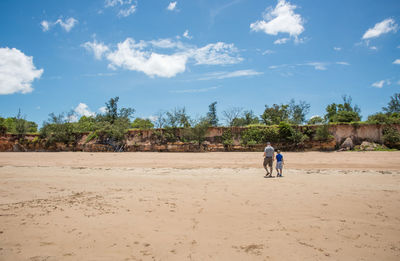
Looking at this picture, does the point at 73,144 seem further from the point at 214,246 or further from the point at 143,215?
the point at 214,246

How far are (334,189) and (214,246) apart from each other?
5.51m

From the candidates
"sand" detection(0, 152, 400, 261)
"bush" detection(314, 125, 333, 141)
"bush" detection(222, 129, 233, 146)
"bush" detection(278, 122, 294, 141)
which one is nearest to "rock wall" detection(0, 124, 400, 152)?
"bush" detection(222, 129, 233, 146)

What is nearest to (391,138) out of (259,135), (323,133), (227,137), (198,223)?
(323,133)

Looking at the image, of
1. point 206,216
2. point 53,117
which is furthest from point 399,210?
point 53,117

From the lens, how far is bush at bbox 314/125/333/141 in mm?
21750

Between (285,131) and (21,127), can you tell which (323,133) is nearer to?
(285,131)

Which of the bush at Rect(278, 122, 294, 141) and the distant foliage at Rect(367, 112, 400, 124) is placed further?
the bush at Rect(278, 122, 294, 141)

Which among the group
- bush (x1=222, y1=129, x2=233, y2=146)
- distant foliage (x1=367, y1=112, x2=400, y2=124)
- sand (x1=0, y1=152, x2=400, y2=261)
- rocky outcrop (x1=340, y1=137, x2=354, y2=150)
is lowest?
sand (x1=0, y1=152, x2=400, y2=261)

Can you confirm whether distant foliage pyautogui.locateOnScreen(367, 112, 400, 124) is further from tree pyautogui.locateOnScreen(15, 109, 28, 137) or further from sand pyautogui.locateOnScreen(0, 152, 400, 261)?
tree pyautogui.locateOnScreen(15, 109, 28, 137)

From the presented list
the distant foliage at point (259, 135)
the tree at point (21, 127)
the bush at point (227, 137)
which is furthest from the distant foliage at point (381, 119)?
the tree at point (21, 127)

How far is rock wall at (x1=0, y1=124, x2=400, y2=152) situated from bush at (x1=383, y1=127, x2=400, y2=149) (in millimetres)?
494

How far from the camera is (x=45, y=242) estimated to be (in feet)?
11.1

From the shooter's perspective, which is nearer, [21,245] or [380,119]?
[21,245]

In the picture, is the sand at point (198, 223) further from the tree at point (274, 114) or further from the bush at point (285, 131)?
the tree at point (274, 114)
